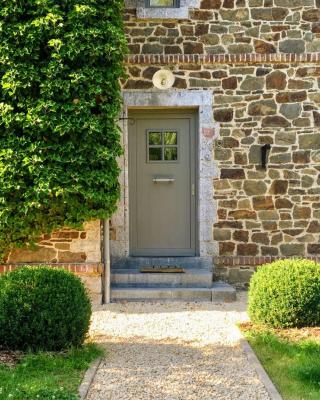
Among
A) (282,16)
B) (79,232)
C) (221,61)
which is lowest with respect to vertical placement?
(79,232)

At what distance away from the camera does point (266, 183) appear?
8938 mm

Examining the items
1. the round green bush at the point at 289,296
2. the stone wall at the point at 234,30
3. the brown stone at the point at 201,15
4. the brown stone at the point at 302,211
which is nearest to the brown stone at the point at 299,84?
the stone wall at the point at 234,30

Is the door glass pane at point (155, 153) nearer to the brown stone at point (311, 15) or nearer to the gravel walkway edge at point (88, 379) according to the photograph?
the brown stone at point (311, 15)

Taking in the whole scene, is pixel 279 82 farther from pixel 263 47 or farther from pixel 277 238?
pixel 277 238

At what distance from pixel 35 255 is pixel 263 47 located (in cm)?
461

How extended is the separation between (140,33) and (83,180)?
A: 2760 millimetres

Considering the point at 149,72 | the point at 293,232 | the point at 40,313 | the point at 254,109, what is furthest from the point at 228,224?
the point at 40,313

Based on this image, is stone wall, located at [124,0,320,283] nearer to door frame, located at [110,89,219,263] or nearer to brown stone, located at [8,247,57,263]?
door frame, located at [110,89,219,263]

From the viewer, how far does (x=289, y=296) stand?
6215 millimetres

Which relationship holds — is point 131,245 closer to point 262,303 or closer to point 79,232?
point 79,232

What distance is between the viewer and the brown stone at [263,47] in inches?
350

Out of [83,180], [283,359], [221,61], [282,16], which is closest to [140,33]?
[221,61]

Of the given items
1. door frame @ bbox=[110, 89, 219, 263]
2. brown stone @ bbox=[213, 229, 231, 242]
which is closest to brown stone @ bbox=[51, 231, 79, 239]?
door frame @ bbox=[110, 89, 219, 263]

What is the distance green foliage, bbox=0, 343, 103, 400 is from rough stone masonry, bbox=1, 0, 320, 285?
365 cm
